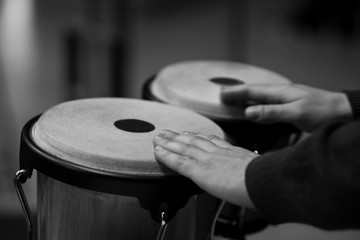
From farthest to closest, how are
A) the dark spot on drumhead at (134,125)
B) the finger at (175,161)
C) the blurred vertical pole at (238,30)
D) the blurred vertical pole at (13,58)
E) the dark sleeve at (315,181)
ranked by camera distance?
the blurred vertical pole at (238,30) → the blurred vertical pole at (13,58) → the dark spot on drumhead at (134,125) → the finger at (175,161) → the dark sleeve at (315,181)

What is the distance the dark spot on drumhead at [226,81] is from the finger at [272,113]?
0.17 metres

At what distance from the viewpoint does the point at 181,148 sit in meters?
0.87

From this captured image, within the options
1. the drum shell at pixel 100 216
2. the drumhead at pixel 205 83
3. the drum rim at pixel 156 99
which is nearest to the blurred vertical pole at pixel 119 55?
the drumhead at pixel 205 83

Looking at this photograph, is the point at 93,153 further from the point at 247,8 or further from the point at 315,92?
the point at 247,8

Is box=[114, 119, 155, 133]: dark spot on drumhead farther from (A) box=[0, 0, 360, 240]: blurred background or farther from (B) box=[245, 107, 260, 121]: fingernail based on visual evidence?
(A) box=[0, 0, 360, 240]: blurred background

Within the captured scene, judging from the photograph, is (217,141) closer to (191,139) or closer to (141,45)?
(191,139)

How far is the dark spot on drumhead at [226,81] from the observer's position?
1.27 metres

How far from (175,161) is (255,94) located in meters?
0.38

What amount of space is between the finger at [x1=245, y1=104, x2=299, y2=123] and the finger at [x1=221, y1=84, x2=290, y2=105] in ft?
0.15

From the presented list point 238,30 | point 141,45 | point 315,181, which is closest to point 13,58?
point 141,45

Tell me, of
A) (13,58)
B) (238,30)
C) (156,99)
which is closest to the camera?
(156,99)

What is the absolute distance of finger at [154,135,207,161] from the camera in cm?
84

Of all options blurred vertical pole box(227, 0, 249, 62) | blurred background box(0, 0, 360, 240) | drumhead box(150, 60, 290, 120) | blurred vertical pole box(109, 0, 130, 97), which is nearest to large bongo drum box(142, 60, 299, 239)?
drumhead box(150, 60, 290, 120)

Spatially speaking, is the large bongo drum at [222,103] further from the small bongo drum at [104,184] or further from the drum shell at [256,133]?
the small bongo drum at [104,184]
